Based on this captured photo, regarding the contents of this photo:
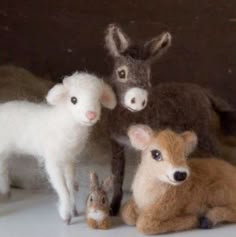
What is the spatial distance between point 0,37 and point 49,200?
1.44ft

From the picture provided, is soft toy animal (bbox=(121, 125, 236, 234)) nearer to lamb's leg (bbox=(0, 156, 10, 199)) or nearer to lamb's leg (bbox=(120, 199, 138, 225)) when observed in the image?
lamb's leg (bbox=(120, 199, 138, 225))

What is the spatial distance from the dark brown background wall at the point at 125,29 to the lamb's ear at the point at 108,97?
1.33 feet

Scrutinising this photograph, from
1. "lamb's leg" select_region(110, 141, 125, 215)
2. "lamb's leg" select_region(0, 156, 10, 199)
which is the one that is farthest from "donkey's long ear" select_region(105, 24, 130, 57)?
"lamb's leg" select_region(0, 156, 10, 199)

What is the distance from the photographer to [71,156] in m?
0.81

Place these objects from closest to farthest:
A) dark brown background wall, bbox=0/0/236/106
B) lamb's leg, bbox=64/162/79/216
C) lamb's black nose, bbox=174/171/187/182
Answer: lamb's black nose, bbox=174/171/187/182 → lamb's leg, bbox=64/162/79/216 → dark brown background wall, bbox=0/0/236/106

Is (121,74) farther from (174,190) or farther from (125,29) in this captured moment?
(125,29)

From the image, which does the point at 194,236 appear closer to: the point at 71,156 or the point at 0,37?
the point at 71,156

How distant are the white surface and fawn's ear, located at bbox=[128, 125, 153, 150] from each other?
0.11 metres

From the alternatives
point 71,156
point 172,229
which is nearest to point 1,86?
point 71,156

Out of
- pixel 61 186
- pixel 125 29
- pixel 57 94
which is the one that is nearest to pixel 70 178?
pixel 61 186

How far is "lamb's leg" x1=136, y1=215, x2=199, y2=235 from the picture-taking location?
773 millimetres

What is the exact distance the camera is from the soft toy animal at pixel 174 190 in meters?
0.76

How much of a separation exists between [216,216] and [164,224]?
7cm

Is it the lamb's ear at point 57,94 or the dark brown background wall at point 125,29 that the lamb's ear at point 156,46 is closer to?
the lamb's ear at point 57,94
